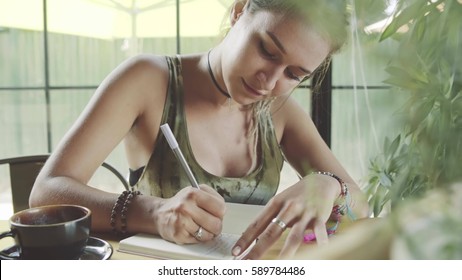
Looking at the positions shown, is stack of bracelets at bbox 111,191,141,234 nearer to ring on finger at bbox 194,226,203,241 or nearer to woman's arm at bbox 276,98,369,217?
ring on finger at bbox 194,226,203,241

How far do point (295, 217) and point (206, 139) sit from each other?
0.38 metres

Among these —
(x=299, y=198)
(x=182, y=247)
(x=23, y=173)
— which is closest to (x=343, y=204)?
(x=299, y=198)

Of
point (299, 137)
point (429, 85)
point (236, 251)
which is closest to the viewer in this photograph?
point (429, 85)

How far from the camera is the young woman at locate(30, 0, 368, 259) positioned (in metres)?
0.44

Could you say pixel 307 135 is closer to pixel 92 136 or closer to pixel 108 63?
pixel 92 136

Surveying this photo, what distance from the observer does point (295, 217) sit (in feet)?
1.13

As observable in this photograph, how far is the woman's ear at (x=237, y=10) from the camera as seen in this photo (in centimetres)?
63

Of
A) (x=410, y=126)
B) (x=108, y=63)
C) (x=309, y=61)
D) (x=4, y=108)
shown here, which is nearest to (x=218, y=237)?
(x=309, y=61)

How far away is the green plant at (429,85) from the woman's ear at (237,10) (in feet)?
1.58

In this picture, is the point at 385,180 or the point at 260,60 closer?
the point at 385,180

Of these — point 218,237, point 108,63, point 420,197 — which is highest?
point 108,63

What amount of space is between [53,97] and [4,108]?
0.21 metres

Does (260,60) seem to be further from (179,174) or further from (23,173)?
(23,173)

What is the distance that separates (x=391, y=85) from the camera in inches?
6.1
